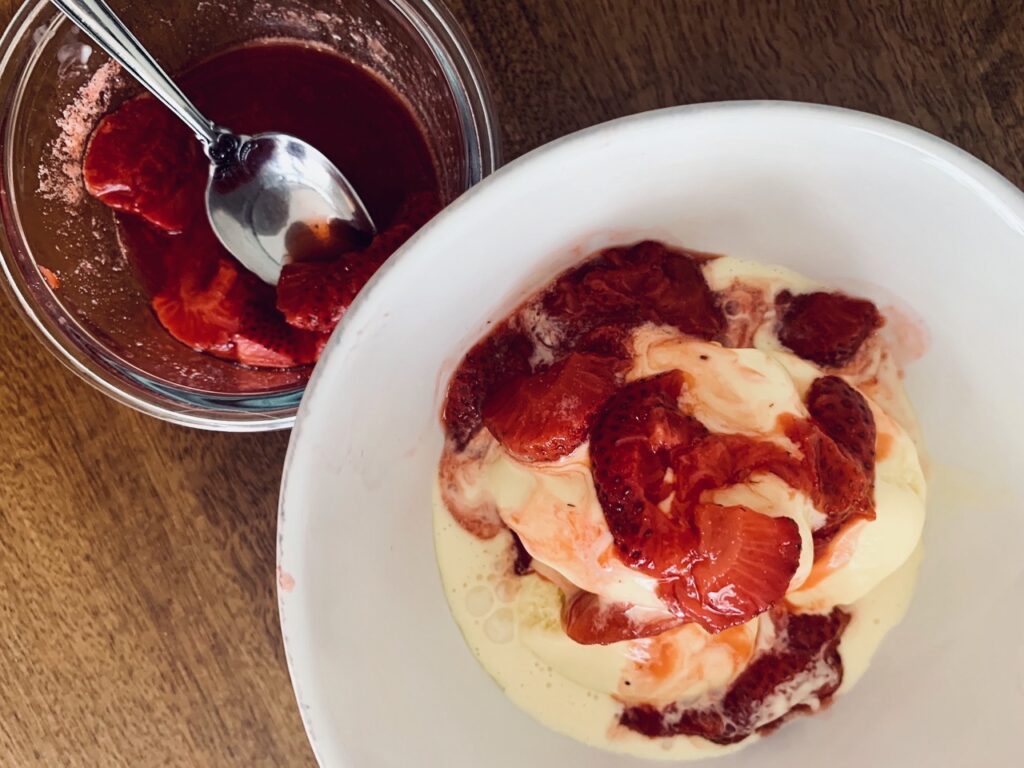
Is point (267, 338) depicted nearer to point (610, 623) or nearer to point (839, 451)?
point (610, 623)

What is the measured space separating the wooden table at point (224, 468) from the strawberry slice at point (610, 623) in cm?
41

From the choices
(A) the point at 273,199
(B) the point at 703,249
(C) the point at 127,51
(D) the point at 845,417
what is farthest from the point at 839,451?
(C) the point at 127,51

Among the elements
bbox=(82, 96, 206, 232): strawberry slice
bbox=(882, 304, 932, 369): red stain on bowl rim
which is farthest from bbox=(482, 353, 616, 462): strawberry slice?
bbox=(82, 96, 206, 232): strawberry slice

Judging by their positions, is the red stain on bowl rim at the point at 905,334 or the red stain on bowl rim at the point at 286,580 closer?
the red stain on bowl rim at the point at 286,580

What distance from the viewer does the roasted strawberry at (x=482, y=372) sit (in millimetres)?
971

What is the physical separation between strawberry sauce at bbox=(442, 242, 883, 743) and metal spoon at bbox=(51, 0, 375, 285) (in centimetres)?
27

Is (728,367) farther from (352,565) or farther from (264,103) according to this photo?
(264,103)

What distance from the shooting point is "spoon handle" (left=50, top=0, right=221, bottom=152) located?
881mm

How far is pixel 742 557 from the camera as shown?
84cm

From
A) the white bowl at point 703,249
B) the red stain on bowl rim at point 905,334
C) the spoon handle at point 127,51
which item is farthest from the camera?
the red stain on bowl rim at point 905,334

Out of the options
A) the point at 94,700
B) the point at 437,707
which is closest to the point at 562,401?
the point at 437,707

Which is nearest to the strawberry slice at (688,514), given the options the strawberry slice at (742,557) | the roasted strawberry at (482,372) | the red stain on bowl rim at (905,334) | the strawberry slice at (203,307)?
the strawberry slice at (742,557)

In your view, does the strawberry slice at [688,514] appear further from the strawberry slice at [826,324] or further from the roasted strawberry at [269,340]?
the roasted strawberry at [269,340]

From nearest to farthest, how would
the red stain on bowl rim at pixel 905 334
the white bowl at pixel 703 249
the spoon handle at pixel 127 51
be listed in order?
the white bowl at pixel 703 249 → the spoon handle at pixel 127 51 → the red stain on bowl rim at pixel 905 334
